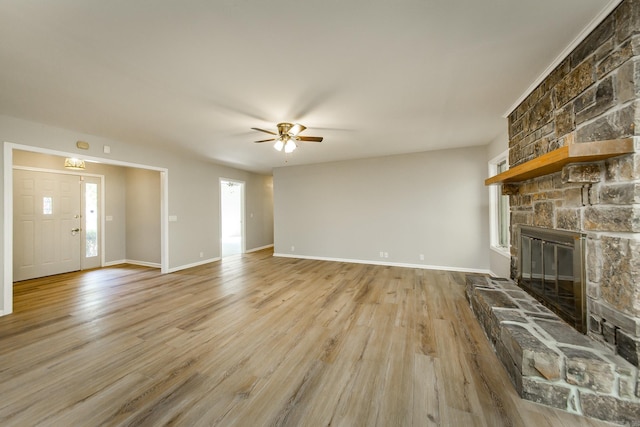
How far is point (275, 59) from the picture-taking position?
1.97 metres

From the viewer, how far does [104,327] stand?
2.70 metres

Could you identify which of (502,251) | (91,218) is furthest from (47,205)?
(502,251)

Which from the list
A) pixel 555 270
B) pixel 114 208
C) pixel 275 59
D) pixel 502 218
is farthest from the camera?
pixel 114 208

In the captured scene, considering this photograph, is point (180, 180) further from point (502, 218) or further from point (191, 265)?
point (502, 218)

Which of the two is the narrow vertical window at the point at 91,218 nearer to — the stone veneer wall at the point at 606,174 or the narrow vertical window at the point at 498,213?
the stone veneer wall at the point at 606,174

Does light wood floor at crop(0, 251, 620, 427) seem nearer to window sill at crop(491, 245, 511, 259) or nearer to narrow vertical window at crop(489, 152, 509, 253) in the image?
window sill at crop(491, 245, 511, 259)

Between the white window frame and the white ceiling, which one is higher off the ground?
the white ceiling

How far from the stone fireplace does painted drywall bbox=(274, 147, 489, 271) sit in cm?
264

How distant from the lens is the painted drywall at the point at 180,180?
3.25 m

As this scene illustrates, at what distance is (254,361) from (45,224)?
5.88 metres

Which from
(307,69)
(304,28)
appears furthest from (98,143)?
(304,28)

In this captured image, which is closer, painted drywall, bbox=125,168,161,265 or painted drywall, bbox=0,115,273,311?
painted drywall, bbox=0,115,273,311

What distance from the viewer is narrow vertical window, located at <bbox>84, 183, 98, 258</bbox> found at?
5.45 meters

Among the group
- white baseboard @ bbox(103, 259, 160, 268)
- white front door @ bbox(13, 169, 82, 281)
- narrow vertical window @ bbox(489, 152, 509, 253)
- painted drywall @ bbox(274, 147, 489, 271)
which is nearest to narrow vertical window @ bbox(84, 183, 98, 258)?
white front door @ bbox(13, 169, 82, 281)
